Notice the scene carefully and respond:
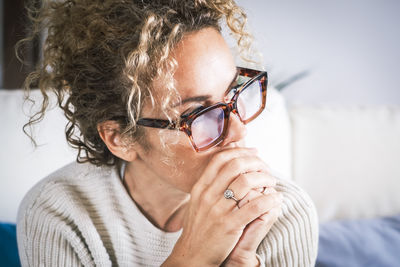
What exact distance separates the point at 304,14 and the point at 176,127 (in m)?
1.58

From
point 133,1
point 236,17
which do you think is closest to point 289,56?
point 236,17

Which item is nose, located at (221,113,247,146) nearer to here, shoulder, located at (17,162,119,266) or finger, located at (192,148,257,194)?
finger, located at (192,148,257,194)

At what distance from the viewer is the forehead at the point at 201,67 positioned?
0.91 m

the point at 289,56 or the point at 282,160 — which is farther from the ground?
the point at 289,56

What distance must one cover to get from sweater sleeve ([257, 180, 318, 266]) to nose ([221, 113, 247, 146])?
29 cm

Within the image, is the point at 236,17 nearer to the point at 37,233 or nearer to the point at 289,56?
the point at 37,233

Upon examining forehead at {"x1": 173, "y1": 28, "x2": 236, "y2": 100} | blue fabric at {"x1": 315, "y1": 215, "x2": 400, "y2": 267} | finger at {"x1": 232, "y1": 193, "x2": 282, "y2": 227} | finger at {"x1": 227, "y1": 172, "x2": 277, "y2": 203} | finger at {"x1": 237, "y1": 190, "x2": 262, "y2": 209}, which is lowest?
blue fabric at {"x1": 315, "y1": 215, "x2": 400, "y2": 267}

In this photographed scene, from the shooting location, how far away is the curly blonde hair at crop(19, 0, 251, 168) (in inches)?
36.5

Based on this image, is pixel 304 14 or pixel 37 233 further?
pixel 304 14

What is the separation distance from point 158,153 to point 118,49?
0.99ft

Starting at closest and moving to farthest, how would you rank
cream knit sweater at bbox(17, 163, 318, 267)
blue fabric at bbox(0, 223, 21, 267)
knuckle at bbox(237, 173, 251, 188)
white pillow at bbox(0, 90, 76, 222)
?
knuckle at bbox(237, 173, 251, 188), cream knit sweater at bbox(17, 163, 318, 267), blue fabric at bbox(0, 223, 21, 267), white pillow at bbox(0, 90, 76, 222)

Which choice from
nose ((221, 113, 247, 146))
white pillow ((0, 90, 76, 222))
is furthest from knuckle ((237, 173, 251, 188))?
white pillow ((0, 90, 76, 222))

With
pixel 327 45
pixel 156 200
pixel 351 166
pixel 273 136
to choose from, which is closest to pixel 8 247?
pixel 156 200

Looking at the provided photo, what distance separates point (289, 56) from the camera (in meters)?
2.21
